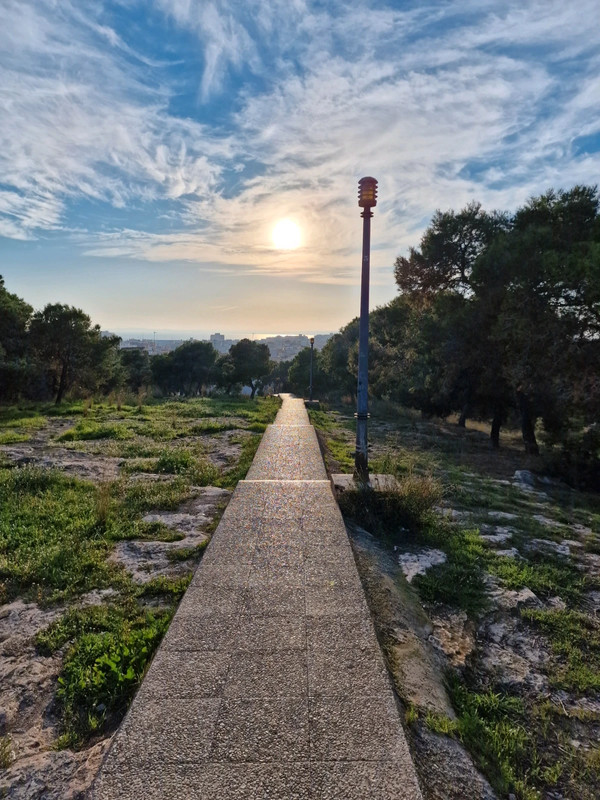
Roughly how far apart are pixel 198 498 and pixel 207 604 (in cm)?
309

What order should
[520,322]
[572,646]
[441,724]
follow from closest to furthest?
[441,724]
[572,646]
[520,322]

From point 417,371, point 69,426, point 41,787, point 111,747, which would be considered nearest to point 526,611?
point 111,747

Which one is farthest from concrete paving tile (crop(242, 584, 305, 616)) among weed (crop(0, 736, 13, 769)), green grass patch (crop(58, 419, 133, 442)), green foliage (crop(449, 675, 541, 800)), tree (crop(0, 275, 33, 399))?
tree (crop(0, 275, 33, 399))

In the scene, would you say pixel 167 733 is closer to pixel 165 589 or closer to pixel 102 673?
pixel 102 673

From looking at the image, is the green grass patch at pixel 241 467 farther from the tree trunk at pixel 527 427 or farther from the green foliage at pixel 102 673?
the tree trunk at pixel 527 427

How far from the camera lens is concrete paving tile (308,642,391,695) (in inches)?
102

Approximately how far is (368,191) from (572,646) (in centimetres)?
604

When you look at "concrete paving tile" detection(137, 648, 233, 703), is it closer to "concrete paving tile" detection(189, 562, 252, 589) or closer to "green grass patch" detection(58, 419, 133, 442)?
"concrete paving tile" detection(189, 562, 252, 589)

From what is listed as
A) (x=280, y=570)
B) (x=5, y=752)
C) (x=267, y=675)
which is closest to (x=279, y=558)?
(x=280, y=570)

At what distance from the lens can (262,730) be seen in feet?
7.50

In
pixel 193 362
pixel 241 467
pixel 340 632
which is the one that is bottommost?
pixel 340 632

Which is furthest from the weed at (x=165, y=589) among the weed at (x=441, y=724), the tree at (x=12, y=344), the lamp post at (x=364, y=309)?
the tree at (x=12, y=344)

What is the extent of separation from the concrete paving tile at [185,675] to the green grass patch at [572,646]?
2.24 m

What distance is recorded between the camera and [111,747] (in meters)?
2.21
